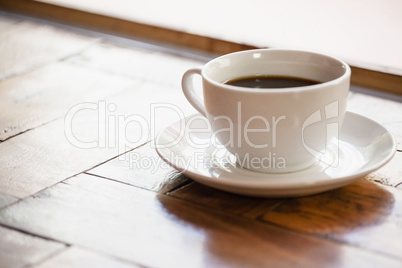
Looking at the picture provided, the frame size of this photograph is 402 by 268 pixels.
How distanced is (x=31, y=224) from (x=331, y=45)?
2.52 feet

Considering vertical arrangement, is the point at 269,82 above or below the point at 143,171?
above

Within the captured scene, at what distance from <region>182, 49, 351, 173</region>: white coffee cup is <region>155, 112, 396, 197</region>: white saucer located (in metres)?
0.02

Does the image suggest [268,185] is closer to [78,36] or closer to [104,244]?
[104,244]

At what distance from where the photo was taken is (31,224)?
0.64m

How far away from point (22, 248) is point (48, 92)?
47 centimetres

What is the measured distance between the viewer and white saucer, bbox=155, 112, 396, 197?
64 centimetres

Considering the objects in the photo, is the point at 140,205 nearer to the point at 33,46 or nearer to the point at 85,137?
the point at 85,137

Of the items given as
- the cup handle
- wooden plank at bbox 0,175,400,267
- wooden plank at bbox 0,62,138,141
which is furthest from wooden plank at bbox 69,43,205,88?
wooden plank at bbox 0,175,400,267

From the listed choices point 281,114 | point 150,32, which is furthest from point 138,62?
point 281,114

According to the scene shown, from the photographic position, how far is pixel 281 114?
646mm

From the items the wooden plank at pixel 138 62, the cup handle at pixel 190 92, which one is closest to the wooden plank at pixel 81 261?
the cup handle at pixel 190 92

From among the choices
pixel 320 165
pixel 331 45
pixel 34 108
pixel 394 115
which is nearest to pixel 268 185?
pixel 320 165

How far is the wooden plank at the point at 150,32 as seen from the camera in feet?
3.30

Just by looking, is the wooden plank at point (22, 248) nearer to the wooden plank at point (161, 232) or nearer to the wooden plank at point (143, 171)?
the wooden plank at point (161, 232)
